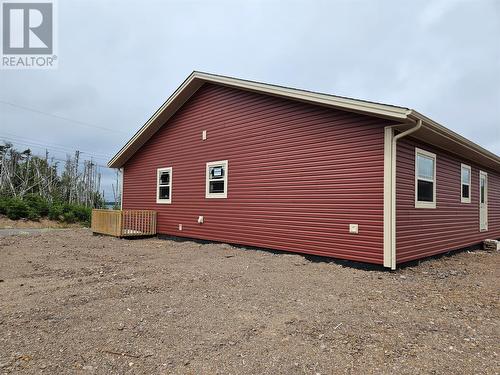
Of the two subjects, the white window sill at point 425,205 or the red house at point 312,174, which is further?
the white window sill at point 425,205

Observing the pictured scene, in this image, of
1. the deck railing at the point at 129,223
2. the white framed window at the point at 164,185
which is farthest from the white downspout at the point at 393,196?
the deck railing at the point at 129,223

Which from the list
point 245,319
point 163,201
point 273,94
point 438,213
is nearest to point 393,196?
point 438,213

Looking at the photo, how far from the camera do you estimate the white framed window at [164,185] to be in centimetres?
1125

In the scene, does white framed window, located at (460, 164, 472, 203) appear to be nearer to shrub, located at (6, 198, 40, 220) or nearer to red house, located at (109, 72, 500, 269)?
red house, located at (109, 72, 500, 269)

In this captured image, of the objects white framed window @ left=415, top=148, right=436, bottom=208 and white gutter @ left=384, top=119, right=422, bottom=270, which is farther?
white framed window @ left=415, top=148, right=436, bottom=208

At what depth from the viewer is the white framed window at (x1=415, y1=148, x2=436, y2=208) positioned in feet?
22.8

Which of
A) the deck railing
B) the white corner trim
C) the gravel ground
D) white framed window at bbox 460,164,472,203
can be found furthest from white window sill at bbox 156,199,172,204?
white framed window at bbox 460,164,472,203

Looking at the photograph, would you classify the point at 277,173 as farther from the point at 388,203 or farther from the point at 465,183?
the point at 465,183

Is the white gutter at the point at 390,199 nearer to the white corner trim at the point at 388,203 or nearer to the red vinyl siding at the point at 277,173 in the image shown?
the white corner trim at the point at 388,203

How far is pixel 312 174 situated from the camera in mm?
7301

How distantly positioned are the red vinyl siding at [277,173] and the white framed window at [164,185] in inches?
8.6

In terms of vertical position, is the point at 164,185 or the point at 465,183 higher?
the point at 465,183

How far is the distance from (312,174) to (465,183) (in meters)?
5.47

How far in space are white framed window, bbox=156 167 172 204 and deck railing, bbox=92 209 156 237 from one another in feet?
2.04
